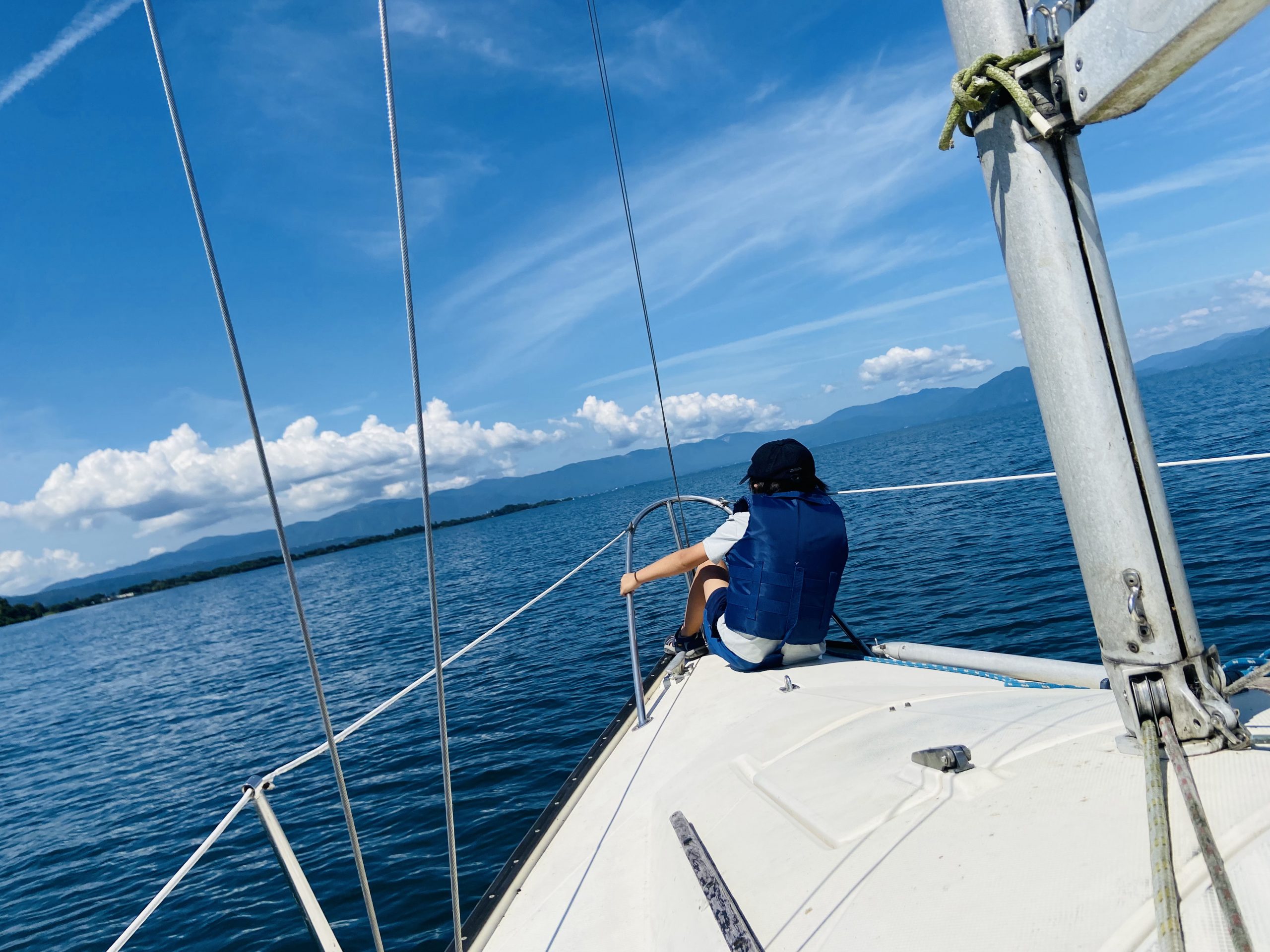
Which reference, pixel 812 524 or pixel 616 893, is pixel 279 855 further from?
pixel 812 524

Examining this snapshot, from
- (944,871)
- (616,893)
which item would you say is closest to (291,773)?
(616,893)

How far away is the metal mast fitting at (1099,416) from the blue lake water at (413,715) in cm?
428

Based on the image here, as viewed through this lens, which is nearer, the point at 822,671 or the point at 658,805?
the point at 658,805

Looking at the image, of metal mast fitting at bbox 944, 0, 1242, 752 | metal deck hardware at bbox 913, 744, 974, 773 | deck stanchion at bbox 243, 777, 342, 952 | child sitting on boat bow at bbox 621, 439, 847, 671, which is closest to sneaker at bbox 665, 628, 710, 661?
child sitting on boat bow at bbox 621, 439, 847, 671

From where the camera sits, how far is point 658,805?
2488mm

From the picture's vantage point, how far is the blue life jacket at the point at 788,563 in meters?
3.18

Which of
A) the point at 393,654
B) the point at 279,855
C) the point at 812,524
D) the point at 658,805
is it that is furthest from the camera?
the point at 393,654

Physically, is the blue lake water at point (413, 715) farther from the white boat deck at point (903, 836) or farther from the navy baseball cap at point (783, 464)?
the navy baseball cap at point (783, 464)

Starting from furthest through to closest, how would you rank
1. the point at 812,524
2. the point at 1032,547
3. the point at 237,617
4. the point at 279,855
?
the point at 237,617
the point at 1032,547
the point at 812,524
the point at 279,855

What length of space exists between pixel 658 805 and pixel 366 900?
52.7 inches

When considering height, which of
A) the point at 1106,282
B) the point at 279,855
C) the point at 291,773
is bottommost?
the point at 291,773

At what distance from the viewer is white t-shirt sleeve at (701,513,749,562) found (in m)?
3.42

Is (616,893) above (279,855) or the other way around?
the other way around

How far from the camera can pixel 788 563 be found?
3.21 m
